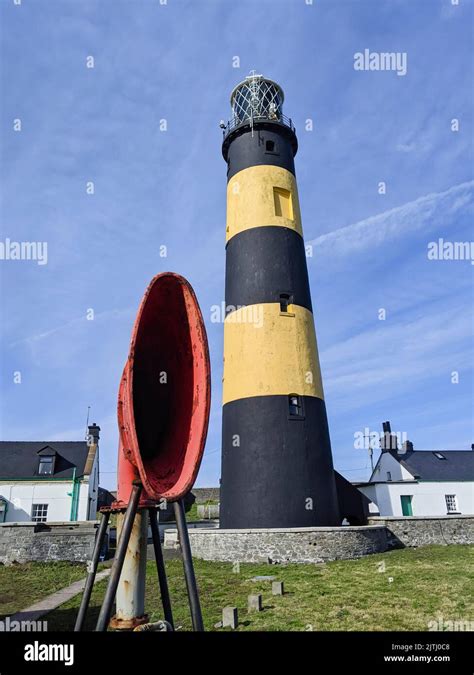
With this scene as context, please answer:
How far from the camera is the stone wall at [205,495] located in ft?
124

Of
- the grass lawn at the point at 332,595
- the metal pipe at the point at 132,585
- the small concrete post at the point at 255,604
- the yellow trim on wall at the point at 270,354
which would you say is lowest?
the grass lawn at the point at 332,595

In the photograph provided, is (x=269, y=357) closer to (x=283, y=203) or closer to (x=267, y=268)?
(x=267, y=268)

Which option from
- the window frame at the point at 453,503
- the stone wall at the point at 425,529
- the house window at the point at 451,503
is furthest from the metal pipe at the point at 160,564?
the house window at the point at 451,503

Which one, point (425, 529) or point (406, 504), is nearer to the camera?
point (425, 529)

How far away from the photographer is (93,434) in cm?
3309

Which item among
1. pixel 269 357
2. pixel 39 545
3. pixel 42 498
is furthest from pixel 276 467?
pixel 42 498

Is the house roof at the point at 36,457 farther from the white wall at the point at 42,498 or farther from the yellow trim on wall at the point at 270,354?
the yellow trim on wall at the point at 270,354

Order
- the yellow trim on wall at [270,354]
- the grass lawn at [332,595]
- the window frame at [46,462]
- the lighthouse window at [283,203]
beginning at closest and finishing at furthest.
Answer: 1. the grass lawn at [332,595]
2. the yellow trim on wall at [270,354]
3. the lighthouse window at [283,203]
4. the window frame at [46,462]

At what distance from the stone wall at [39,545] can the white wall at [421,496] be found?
806 inches

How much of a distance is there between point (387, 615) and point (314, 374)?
33.3 feet

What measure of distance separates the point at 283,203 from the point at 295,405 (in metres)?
9.23

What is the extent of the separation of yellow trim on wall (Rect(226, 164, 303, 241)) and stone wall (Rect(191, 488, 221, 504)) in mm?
25432
